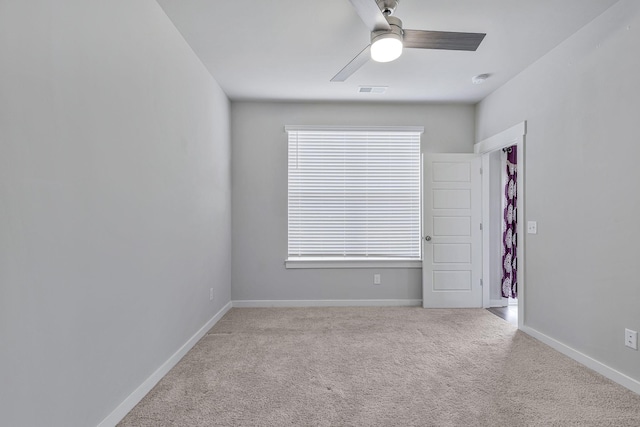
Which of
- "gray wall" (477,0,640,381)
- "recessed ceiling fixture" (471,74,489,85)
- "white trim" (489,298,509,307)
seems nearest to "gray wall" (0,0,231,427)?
"recessed ceiling fixture" (471,74,489,85)

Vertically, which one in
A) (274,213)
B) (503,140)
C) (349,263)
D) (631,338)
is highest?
(503,140)

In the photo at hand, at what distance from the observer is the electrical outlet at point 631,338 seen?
227cm

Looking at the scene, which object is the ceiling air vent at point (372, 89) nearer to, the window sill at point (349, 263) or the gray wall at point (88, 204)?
the gray wall at point (88, 204)

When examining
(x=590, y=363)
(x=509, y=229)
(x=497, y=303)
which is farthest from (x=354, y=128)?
(x=590, y=363)

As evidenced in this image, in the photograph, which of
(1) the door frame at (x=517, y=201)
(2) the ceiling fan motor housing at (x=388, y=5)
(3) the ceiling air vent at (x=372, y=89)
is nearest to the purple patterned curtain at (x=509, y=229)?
(1) the door frame at (x=517, y=201)

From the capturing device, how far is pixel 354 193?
452 centimetres

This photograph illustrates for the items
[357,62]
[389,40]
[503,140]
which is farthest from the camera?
[503,140]

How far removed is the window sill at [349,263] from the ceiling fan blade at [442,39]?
2.74 m

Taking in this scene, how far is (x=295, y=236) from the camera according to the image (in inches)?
177

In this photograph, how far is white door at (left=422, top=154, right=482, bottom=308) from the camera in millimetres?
4363

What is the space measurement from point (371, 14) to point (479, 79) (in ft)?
7.12

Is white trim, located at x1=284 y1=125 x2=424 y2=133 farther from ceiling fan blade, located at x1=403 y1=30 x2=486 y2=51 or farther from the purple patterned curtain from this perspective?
ceiling fan blade, located at x1=403 y1=30 x2=486 y2=51

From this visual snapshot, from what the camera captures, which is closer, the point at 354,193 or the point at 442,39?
the point at 442,39

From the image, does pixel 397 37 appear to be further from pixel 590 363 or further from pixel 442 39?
pixel 590 363
